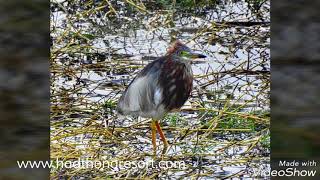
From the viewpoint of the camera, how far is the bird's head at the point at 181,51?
127 inches

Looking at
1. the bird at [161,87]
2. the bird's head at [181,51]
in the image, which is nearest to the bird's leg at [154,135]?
the bird at [161,87]

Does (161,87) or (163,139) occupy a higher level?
(161,87)

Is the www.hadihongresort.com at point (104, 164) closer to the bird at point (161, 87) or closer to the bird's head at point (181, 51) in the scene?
the bird at point (161, 87)

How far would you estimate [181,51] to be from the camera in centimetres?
321

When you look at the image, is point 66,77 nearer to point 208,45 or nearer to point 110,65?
point 110,65

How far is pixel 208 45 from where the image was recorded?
3248 millimetres

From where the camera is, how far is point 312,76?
3.25m

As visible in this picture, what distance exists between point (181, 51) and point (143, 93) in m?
0.12

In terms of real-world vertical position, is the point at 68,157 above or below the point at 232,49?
below

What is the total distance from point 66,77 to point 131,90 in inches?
5.6

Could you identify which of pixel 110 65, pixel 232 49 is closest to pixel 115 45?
pixel 110 65

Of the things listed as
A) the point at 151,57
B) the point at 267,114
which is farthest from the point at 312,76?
the point at 151,57

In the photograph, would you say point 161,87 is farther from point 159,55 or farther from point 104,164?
point 104,164

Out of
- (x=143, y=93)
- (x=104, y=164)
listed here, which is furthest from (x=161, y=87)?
(x=104, y=164)
